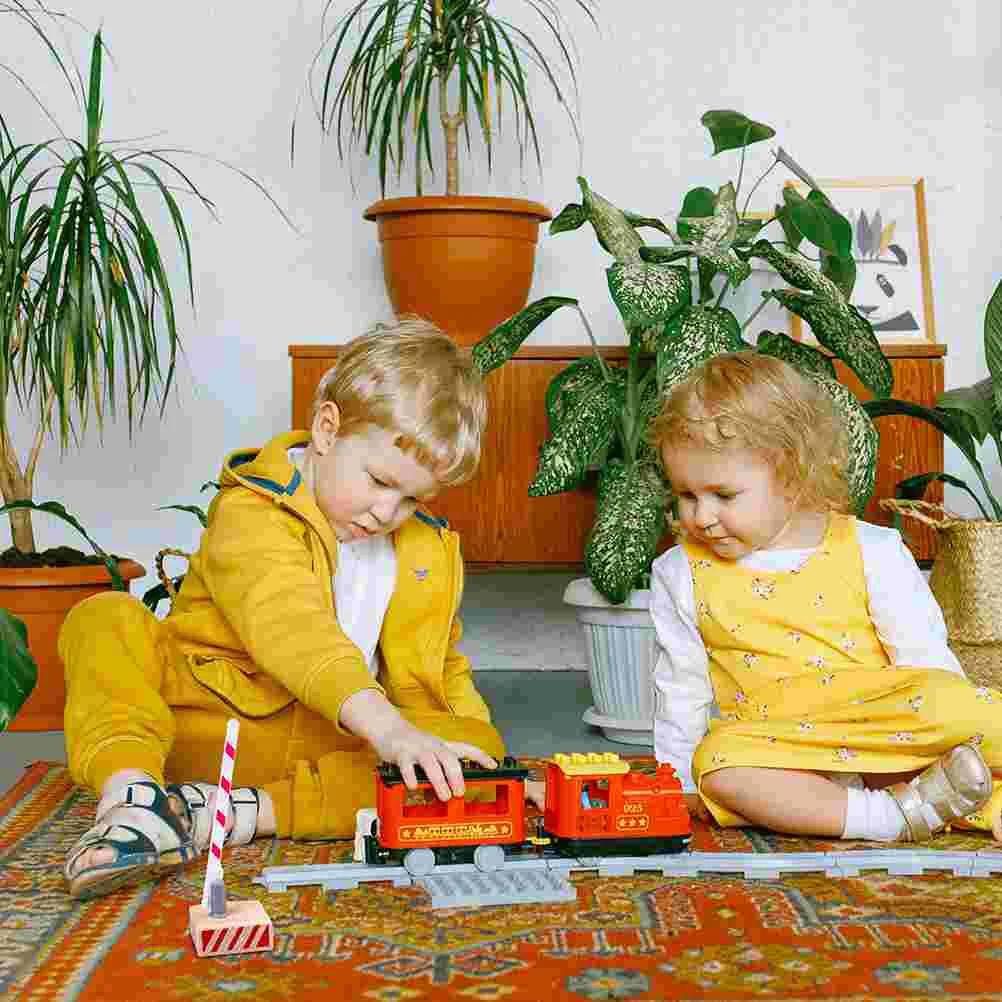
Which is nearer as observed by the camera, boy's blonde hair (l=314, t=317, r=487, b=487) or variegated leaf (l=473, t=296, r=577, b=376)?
boy's blonde hair (l=314, t=317, r=487, b=487)

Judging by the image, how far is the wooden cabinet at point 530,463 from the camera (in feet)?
8.90

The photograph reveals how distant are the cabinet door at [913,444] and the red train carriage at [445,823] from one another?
1510mm

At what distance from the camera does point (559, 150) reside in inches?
123

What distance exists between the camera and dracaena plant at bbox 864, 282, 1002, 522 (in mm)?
2520

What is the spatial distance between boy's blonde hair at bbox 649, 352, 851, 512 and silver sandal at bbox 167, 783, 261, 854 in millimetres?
665

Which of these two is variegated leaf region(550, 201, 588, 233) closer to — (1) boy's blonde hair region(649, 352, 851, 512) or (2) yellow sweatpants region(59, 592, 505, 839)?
(1) boy's blonde hair region(649, 352, 851, 512)

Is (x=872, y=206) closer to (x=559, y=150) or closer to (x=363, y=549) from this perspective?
(x=559, y=150)

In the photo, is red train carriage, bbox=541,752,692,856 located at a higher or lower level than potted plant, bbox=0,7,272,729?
lower

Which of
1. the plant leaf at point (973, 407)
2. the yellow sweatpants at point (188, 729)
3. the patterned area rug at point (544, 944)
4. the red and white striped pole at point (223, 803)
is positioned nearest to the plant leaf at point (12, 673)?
the yellow sweatpants at point (188, 729)

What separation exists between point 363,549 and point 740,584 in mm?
507

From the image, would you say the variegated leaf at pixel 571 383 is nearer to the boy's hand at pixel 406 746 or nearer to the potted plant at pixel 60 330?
Result: the potted plant at pixel 60 330

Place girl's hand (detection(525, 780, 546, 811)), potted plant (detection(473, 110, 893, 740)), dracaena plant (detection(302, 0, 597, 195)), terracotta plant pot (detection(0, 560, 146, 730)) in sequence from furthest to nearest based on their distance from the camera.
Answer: dracaena plant (detection(302, 0, 597, 195)), terracotta plant pot (detection(0, 560, 146, 730)), potted plant (detection(473, 110, 893, 740)), girl's hand (detection(525, 780, 546, 811))

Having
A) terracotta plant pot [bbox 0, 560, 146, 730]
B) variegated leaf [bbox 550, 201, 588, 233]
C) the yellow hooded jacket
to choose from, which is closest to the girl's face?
the yellow hooded jacket

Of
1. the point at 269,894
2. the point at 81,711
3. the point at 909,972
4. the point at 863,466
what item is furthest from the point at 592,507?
the point at 909,972
